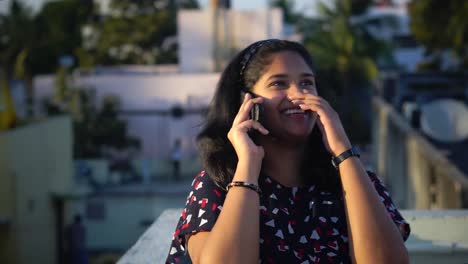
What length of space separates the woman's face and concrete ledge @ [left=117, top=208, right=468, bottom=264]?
2.94 feet

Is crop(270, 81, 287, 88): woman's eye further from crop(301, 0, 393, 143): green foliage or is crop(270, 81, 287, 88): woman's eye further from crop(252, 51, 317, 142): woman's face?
crop(301, 0, 393, 143): green foliage

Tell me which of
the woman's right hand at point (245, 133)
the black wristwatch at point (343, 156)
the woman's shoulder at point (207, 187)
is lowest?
the woman's shoulder at point (207, 187)

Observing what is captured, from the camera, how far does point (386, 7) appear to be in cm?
5003

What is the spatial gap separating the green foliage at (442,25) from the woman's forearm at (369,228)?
15.1 metres

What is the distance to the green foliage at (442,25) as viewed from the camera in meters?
16.7

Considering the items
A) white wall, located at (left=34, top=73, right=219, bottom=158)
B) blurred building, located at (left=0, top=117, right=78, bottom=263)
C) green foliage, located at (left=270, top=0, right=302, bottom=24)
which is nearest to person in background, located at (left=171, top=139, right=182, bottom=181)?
white wall, located at (left=34, top=73, right=219, bottom=158)

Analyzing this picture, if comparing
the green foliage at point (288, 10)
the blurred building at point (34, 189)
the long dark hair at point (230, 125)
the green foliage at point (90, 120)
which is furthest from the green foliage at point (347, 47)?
the long dark hair at point (230, 125)

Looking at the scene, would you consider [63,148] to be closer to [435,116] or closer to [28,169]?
[28,169]

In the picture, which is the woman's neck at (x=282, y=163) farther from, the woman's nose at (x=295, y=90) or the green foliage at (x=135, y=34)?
the green foliage at (x=135, y=34)

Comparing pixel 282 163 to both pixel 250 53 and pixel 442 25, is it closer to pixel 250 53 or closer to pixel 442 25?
pixel 250 53

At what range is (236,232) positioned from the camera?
2.08 meters

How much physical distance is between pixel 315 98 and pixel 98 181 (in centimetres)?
2025

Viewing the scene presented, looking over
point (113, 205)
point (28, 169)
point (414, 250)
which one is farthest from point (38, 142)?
point (414, 250)

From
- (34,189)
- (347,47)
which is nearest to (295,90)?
(34,189)
